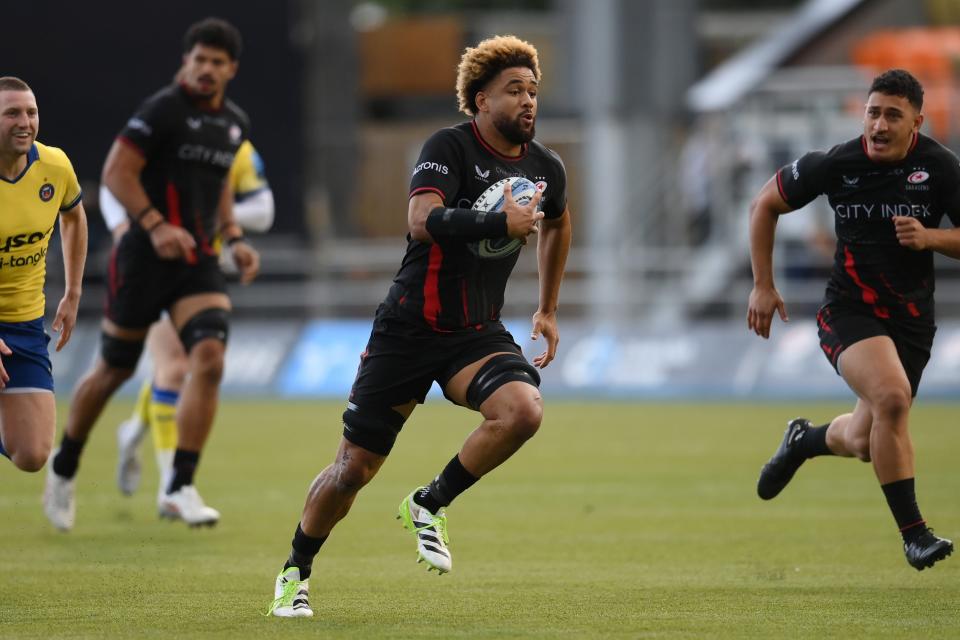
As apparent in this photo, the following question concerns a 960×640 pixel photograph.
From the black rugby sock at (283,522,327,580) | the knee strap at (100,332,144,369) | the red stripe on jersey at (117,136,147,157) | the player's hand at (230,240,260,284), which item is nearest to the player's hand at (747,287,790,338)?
the black rugby sock at (283,522,327,580)

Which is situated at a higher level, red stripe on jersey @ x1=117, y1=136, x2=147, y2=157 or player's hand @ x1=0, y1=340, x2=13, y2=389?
red stripe on jersey @ x1=117, y1=136, x2=147, y2=157

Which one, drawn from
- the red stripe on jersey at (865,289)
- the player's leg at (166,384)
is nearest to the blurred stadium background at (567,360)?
the player's leg at (166,384)

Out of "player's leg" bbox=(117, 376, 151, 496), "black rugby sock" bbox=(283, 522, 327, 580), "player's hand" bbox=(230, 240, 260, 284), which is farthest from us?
"player's leg" bbox=(117, 376, 151, 496)

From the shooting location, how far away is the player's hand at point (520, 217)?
6.49 m

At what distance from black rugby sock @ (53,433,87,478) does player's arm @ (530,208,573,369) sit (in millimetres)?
3626

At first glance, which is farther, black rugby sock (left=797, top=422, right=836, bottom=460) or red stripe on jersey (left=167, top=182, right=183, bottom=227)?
red stripe on jersey (left=167, top=182, right=183, bottom=227)

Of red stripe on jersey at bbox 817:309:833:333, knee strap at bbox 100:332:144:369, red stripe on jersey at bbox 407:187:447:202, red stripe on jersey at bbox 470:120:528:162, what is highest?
red stripe on jersey at bbox 470:120:528:162

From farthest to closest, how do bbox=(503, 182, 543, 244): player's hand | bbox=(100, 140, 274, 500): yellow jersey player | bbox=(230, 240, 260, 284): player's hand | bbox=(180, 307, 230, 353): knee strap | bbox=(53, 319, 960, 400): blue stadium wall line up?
1. bbox=(53, 319, 960, 400): blue stadium wall
2. bbox=(100, 140, 274, 500): yellow jersey player
3. bbox=(230, 240, 260, 284): player's hand
4. bbox=(180, 307, 230, 353): knee strap
5. bbox=(503, 182, 543, 244): player's hand

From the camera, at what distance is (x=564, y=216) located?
746 centimetres

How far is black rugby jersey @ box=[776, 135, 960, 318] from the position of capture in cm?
795

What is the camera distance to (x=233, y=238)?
1048 centimetres

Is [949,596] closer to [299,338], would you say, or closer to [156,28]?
[299,338]

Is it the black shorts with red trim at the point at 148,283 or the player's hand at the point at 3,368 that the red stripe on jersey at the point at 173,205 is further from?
the player's hand at the point at 3,368

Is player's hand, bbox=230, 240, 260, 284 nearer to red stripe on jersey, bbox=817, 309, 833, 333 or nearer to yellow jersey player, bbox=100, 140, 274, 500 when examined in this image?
yellow jersey player, bbox=100, 140, 274, 500
